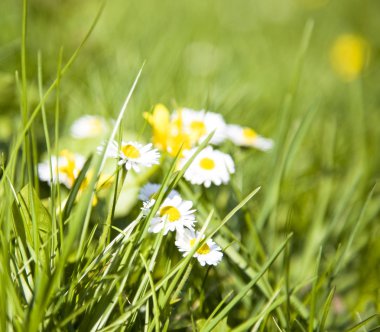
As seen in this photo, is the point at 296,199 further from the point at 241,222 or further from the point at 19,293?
the point at 19,293

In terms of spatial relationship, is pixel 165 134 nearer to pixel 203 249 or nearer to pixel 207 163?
pixel 207 163

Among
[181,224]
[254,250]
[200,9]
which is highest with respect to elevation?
[200,9]

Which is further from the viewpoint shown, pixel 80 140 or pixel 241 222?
pixel 80 140

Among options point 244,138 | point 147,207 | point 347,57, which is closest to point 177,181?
point 147,207

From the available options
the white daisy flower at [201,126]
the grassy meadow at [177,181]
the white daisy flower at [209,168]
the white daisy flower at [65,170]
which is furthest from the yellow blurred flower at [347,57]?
the white daisy flower at [65,170]

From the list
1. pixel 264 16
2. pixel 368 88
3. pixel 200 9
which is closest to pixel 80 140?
pixel 368 88

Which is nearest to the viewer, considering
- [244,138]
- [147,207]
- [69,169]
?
[147,207]

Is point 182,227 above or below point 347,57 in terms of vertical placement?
below
